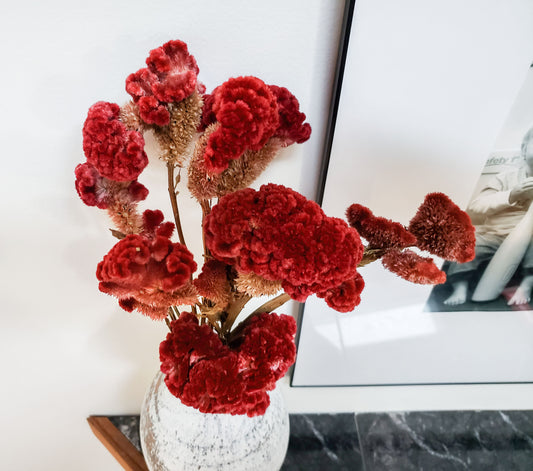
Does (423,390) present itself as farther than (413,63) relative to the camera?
Yes

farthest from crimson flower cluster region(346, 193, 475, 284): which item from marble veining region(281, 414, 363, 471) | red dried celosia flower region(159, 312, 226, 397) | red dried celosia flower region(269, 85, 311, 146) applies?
marble veining region(281, 414, 363, 471)

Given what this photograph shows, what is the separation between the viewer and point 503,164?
631 millimetres

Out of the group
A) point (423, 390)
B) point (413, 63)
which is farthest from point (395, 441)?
point (413, 63)

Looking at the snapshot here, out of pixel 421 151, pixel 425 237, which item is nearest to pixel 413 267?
pixel 425 237

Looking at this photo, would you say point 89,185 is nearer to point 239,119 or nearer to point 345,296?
point 239,119

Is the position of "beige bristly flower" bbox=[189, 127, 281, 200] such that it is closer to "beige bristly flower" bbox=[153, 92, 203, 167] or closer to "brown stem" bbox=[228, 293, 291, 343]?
"beige bristly flower" bbox=[153, 92, 203, 167]

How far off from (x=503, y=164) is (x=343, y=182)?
9.9 inches

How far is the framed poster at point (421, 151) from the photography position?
51cm

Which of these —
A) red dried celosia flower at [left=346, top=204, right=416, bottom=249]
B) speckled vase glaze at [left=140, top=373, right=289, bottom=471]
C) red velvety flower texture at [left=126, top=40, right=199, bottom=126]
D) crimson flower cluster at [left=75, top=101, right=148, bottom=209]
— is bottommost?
speckled vase glaze at [left=140, top=373, right=289, bottom=471]

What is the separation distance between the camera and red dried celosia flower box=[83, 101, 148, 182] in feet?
1.24

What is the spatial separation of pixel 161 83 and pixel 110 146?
3.3 inches

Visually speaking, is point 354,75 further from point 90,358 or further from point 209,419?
point 90,358

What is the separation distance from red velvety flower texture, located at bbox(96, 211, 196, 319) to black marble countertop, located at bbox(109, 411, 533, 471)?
2.35 ft

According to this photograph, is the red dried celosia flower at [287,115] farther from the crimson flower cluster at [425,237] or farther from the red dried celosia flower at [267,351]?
the red dried celosia flower at [267,351]
